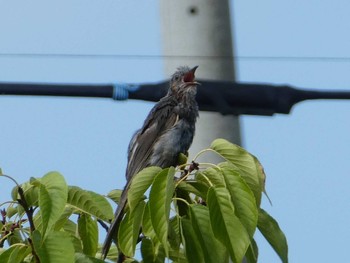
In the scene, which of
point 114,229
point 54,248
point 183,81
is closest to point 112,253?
point 114,229

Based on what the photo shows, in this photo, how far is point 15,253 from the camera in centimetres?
433

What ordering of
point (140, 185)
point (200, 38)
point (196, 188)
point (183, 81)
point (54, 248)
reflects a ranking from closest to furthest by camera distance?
point (54, 248)
point (140, 185)
point (196, 188)
point (200, 38)
point (183, 81)

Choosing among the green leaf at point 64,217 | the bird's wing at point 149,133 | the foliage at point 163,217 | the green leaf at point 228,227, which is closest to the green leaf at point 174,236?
the foliage at point 163,217

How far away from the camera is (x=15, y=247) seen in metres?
4.39

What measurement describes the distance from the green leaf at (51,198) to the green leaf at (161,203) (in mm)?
337

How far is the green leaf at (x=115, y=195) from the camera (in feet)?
17.2

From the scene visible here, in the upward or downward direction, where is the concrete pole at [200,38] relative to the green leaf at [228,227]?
upward

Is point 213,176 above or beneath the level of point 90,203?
above

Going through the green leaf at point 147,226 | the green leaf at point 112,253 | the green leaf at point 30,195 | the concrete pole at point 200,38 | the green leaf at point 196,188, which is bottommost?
the green leaf at point 112,253

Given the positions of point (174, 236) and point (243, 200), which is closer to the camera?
point (243, 200)

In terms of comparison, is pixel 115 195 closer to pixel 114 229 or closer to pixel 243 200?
pixel 114 229

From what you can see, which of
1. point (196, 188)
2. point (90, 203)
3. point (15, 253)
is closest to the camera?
point (15, 253)

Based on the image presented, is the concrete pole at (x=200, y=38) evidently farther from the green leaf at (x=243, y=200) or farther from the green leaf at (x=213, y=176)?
the green leaf at (x=243, y=200)

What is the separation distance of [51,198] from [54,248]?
224mm
